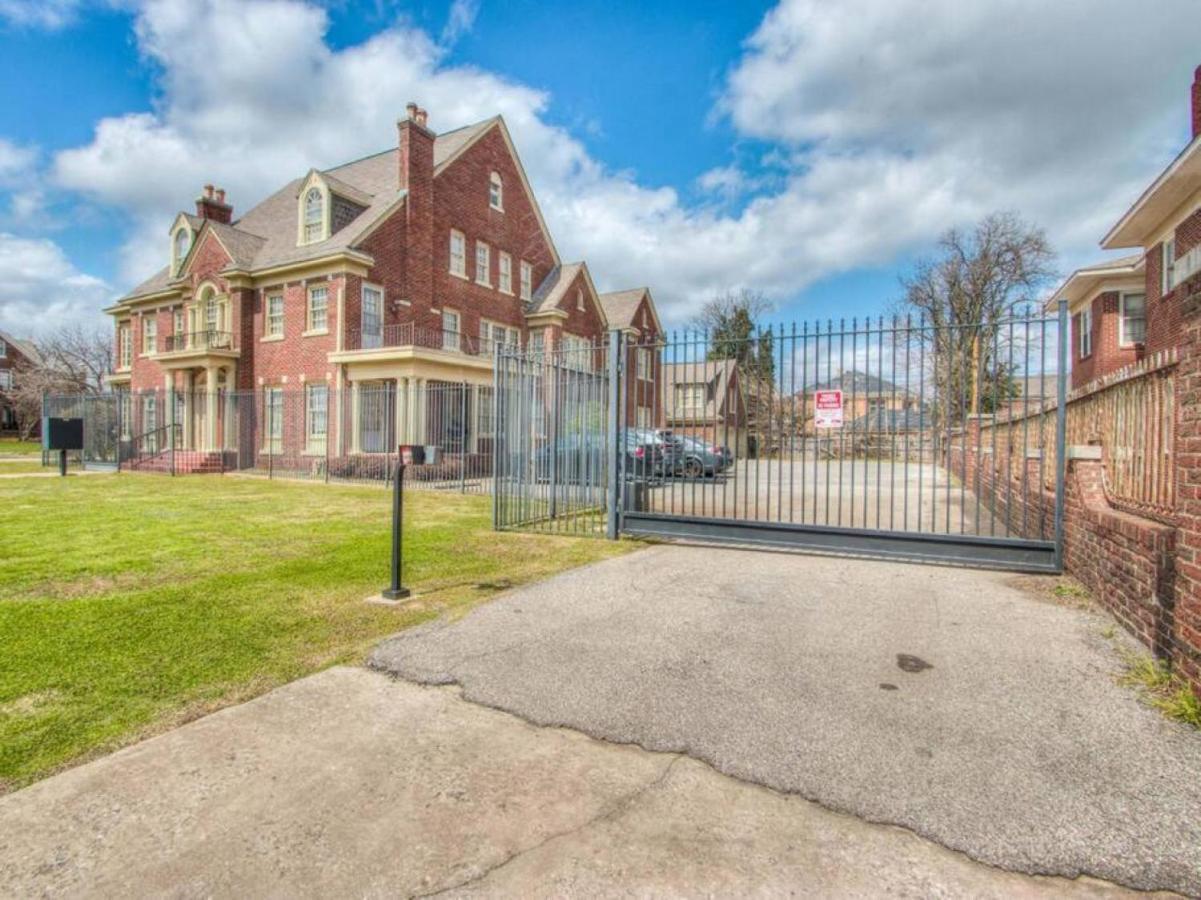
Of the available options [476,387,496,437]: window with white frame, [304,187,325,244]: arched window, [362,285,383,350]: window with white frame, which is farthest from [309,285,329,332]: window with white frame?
[476,387,496,437]: window with white frame

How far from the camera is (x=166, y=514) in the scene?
10.7 metres

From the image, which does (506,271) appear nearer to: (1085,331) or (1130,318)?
(1085,331)

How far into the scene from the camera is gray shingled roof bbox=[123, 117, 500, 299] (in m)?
21.8

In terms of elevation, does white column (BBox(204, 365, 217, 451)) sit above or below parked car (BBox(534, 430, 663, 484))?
above

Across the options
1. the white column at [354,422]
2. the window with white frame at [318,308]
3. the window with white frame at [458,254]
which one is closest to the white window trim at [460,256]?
the window with white frame at [458,254]

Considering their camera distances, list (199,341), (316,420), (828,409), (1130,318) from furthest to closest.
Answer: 1. (199,341)
2. (316,420)
3. (1130,318)
4. (828,409)

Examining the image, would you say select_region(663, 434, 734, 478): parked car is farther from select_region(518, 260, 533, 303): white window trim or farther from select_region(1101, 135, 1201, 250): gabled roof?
select_region(518, 260, 533, 303): white window trim

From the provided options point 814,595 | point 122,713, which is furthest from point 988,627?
point 122,713

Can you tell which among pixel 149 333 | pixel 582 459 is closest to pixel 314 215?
pixel 149 333

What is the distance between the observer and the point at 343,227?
22.3 m

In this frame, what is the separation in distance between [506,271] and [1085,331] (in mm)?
21253

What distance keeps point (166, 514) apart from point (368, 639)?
852 centimetres

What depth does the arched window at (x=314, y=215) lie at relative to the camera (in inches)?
871

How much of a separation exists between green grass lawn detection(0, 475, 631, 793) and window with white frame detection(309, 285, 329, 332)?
36.6 feet
